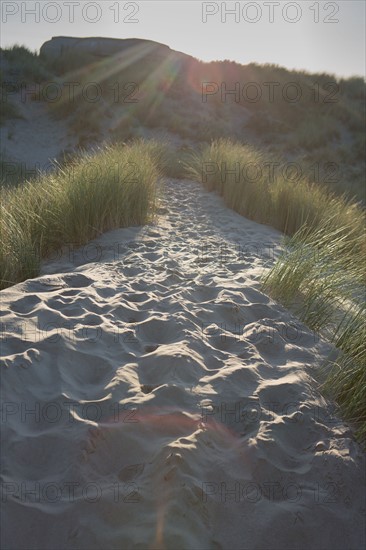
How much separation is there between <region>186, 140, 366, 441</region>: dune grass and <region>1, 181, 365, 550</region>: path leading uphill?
15cm

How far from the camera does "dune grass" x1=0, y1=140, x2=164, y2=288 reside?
13.1 ft

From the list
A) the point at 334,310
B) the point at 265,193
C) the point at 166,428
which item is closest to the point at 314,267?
the point at 334,310

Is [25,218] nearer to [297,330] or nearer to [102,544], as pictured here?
[297,330]

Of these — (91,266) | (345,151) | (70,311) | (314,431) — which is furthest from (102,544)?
(345,151)

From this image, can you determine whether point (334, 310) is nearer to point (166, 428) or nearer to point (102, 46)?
point (166, 428)

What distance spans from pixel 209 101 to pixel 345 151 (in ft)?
18.0

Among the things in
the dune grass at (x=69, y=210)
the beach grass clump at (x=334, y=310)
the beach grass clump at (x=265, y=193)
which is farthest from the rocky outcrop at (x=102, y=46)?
the beach grass clump at (x=334, y=310)

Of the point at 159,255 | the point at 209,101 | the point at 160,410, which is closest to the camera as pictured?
the point at 160,410

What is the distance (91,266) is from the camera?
408cm

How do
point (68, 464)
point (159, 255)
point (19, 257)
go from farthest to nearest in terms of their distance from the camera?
point (159, 255) → point (19, 257) → point (68, 464)

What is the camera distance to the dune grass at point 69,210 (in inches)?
157

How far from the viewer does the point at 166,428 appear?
223cm

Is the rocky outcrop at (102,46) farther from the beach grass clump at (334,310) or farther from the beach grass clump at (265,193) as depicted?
the beach grass clump at (334,310)

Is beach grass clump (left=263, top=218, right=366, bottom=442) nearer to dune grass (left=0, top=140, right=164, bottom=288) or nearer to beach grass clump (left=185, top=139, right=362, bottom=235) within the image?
beach grass clump (left=185, top=139, right=362, bottom=235)
